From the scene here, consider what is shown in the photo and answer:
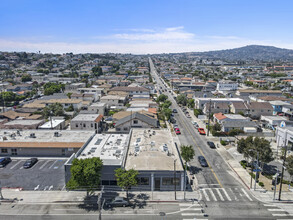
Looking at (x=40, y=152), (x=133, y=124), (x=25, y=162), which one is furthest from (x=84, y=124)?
(x=25, y=162)

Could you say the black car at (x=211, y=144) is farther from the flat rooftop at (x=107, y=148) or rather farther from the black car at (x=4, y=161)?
the black car at (x=4, y=161)

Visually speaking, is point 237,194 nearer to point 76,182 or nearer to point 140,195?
point 140,195

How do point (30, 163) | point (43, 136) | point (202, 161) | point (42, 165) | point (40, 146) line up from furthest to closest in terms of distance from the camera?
point (43, 136)
point (40, 146)
point (202, 161)
point (42, 165)
point (30, 163)

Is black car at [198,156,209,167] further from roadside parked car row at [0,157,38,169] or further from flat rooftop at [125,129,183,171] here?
roadside parked car row at [0,157,38,169]

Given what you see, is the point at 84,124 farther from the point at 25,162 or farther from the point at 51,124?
the point at 25,162

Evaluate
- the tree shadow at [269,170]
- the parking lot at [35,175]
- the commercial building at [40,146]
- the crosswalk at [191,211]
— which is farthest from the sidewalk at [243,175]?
the commercial building at [40,146]

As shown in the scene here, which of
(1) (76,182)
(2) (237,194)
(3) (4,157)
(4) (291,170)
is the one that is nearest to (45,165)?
(3) (4,157)

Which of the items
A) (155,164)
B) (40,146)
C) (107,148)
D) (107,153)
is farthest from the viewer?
(40,146)
